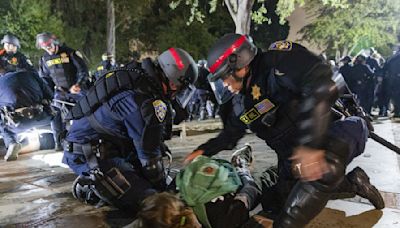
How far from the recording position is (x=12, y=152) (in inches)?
242

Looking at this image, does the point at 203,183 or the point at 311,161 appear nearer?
the point at 311,161

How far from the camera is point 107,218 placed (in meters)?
3.56

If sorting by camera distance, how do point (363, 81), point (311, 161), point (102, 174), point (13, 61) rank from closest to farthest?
point (311, 161)
point (102, 174)
point (13, 61)
point (363, 81)

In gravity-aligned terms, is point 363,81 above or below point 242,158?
above

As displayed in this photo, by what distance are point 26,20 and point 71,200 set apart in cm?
1564

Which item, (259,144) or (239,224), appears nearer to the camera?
(239,224)

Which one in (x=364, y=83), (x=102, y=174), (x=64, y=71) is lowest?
(x=102, y=174)

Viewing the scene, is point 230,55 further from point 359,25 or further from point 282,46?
point 359,25

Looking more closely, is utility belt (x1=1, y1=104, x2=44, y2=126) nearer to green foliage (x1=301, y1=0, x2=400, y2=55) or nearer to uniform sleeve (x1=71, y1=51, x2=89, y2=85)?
uniform sleeve (x1=71, y1=51, x2=89, y2=85)

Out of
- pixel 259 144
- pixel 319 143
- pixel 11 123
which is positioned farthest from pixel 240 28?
pixel 319 143

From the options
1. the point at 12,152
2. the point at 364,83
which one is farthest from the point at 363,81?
the point at 12,152

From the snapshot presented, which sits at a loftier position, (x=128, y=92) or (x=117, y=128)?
(x=128, y=92)

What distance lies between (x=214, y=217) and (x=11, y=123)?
4.29 meters

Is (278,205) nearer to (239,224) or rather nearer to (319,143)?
(239,224)
